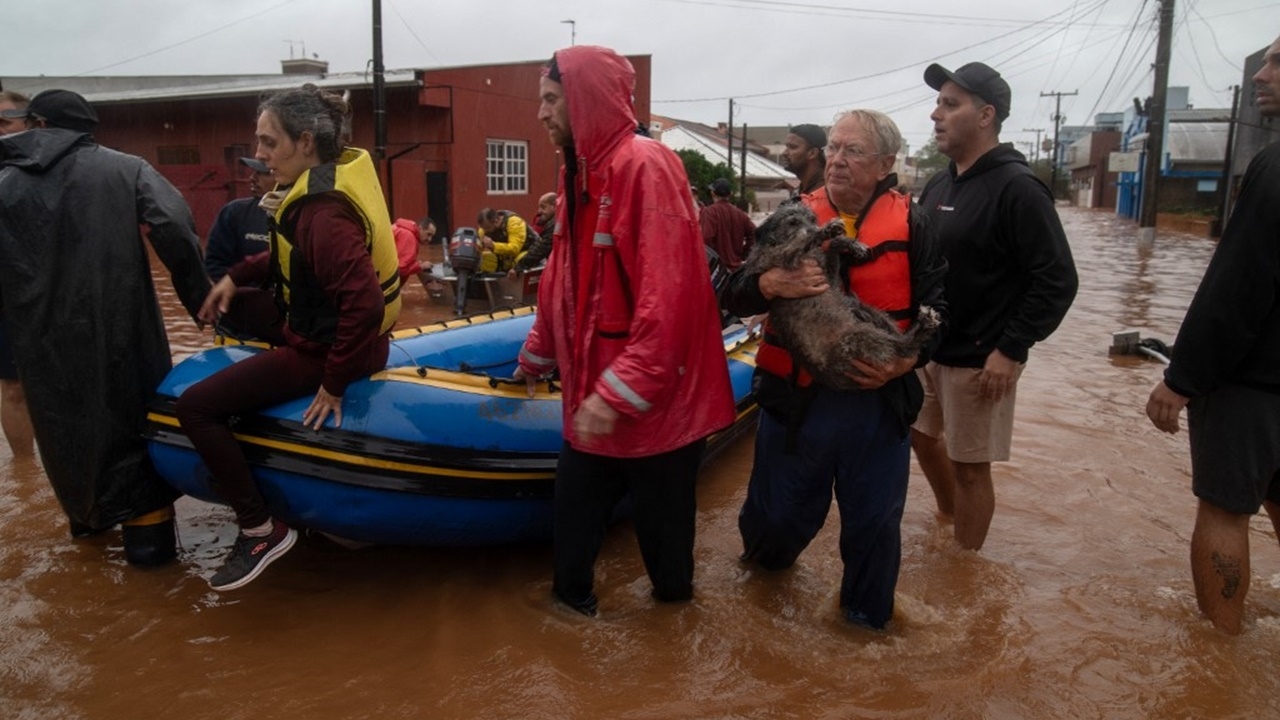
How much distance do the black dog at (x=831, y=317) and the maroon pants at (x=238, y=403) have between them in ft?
6.03

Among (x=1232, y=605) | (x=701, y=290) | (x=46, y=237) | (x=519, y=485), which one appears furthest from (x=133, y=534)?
(x=1232, y=605)

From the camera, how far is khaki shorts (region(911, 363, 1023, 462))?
3734 mm

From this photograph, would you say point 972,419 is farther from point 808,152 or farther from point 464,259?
point 464,259

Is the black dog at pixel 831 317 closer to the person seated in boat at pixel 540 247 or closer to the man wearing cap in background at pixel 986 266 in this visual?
the man wearing cap in background at pixel 986 266

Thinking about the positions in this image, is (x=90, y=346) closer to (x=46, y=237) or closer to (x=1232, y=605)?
(x=46, y=237)

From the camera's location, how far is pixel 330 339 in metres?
3.53

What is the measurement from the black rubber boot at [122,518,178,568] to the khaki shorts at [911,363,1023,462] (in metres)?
3.28

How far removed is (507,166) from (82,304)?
21344mm

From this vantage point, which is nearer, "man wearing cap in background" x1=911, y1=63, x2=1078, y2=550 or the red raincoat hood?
the red raincoat hood

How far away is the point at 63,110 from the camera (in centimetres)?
382

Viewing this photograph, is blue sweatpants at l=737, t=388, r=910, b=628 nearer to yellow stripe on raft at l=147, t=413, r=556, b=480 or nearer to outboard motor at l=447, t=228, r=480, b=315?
yellow stripe on raft at l=147, t=413, r=556, b=480

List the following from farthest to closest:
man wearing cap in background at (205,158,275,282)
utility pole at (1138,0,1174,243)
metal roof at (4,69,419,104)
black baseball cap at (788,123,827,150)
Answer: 1. utility pole at (1138,0,1174,243)
2. metal roof at (4,69,419,104)
3. black baseball cap at (788,123,827,150)
4. man wearing cap in background at (205,158,275,282)

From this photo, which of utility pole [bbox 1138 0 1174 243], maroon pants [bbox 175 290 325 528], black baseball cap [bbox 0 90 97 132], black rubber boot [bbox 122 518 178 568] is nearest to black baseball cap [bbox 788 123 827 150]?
maroon pants [bbox 175 290 325 528]

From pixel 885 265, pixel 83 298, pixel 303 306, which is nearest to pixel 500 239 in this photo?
pixel 83 298
